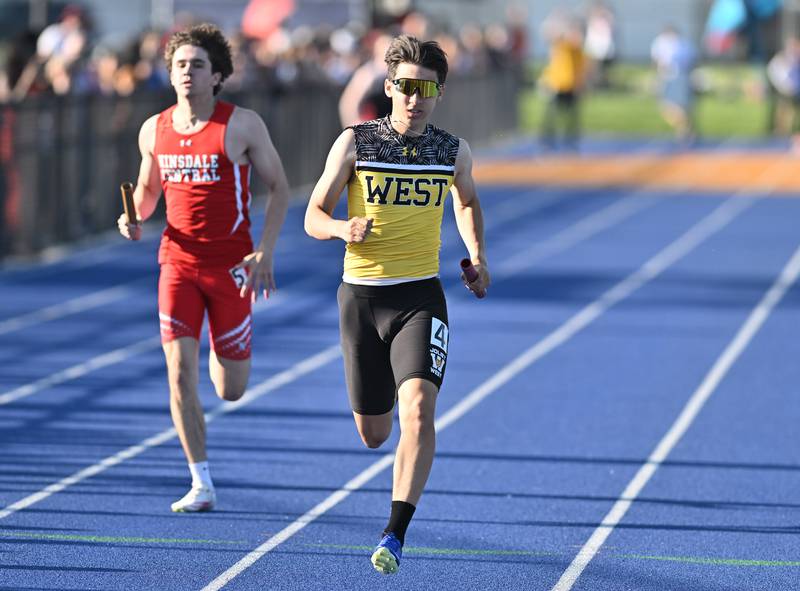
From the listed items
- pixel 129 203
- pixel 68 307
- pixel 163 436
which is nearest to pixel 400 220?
pixel 129 203

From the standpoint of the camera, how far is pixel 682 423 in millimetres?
10789

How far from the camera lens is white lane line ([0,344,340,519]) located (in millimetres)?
8453

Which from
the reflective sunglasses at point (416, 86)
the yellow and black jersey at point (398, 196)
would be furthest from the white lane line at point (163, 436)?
the reflective sunglasses at point (416, 86)

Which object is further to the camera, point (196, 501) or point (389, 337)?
point (196, 501)

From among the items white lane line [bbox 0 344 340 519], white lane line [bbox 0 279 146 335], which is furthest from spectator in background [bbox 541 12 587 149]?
white lane line [bbox 0 344 340 519]

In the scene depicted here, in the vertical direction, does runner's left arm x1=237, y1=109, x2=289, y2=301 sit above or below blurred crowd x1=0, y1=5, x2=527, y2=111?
above

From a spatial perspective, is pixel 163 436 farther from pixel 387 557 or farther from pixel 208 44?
pixel 387 557

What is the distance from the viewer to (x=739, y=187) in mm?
27031

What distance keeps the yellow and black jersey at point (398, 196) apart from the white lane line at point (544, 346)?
1.31m

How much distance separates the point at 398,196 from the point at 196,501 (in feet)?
6.53

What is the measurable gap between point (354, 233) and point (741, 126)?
34.0 meters

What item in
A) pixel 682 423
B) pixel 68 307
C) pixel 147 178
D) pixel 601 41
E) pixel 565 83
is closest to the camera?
pixel 147 178

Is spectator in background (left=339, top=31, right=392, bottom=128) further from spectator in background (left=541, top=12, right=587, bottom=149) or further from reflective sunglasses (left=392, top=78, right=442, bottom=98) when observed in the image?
spectator in background (left=541, top=12, right=587, bottom=149)

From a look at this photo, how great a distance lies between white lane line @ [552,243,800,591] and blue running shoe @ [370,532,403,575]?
0.79 metres
